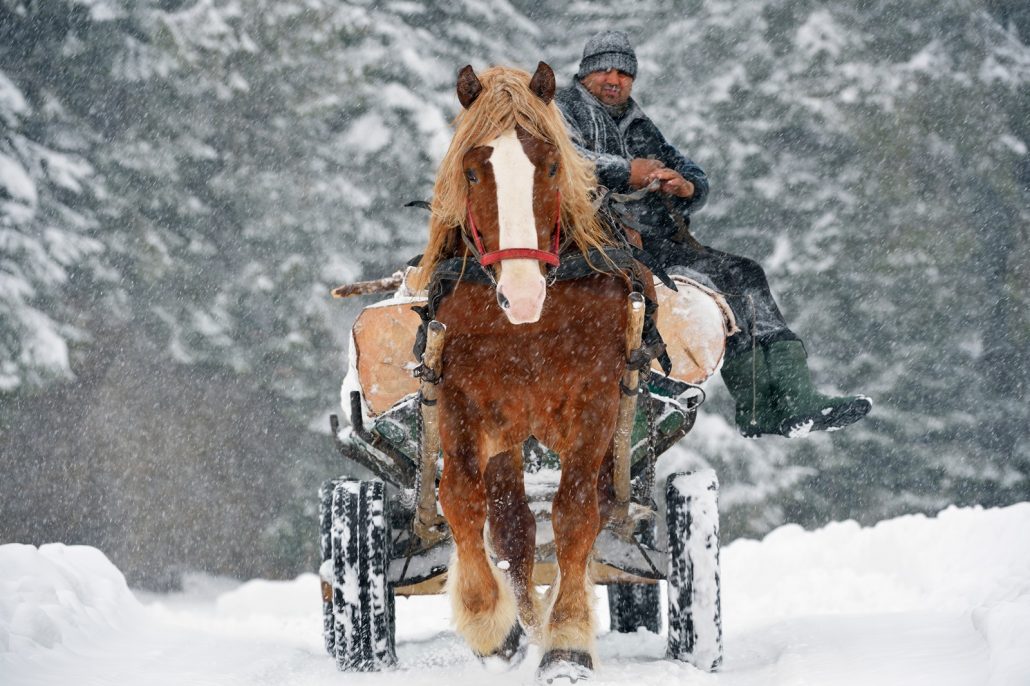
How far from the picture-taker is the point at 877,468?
11.7m

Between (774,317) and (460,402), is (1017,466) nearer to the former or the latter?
(774,317)

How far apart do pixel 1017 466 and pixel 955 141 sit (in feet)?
11.9

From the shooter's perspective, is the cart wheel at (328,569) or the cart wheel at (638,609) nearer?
the cart wheel at (328,569)

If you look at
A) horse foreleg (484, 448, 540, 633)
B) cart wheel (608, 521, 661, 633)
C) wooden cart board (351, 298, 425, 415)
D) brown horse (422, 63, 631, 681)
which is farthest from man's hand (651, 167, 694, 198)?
cart wheel (608, 521, 661, 633)

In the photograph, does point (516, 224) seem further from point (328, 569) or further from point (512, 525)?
point (328, 569)

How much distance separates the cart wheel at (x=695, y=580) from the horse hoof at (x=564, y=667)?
0.70 m

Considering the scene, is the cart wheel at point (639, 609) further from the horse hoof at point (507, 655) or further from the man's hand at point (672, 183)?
the man's hand at point (672, 183)

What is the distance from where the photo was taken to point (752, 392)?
4863 millimetres

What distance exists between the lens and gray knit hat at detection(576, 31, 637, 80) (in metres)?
4.80

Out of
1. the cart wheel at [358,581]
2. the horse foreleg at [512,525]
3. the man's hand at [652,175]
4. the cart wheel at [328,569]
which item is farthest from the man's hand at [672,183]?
the cart wheel at [328,569]

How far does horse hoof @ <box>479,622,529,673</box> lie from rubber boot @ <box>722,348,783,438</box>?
1645mm

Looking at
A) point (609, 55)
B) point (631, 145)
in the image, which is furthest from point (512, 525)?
point (609, 55)

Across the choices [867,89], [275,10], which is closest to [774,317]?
[867,89]

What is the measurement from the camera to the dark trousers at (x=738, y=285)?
486 cm
